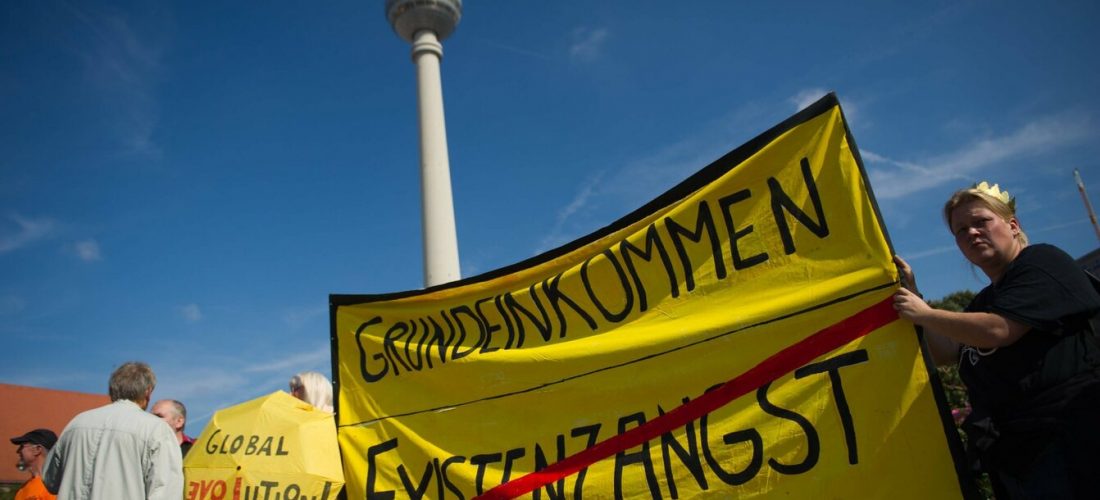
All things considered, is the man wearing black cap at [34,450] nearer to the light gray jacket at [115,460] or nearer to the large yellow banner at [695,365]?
the light gray jacket at [115,460]

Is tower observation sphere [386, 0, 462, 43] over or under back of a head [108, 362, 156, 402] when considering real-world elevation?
over

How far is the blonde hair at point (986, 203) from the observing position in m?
2.61

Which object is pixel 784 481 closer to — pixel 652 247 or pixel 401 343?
pixel 652 247

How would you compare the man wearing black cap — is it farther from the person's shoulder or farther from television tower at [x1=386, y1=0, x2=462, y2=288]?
television tower at [x1=386, y1=0, x2=462, y2=288]

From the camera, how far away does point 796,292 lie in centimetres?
292

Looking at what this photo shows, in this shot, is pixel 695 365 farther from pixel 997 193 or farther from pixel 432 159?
pixel 432 159

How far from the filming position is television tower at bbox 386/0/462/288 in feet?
59.3

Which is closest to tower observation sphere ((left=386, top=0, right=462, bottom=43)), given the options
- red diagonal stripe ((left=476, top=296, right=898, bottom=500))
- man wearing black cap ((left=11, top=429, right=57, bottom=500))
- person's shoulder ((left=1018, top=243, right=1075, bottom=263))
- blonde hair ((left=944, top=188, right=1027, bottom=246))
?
man wearing black cap ((left=11, top=429, right=57, bottom=500))

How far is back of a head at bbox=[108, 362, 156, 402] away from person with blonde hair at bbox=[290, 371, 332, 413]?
93cm

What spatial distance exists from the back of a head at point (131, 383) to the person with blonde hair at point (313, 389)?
93 cm

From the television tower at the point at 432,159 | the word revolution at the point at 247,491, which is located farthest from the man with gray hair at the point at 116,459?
the television tower at the point at 432,159

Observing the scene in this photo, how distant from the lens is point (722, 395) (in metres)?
3.00

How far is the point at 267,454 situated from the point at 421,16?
20.8m

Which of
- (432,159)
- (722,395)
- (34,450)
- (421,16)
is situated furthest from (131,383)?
(421,16)
